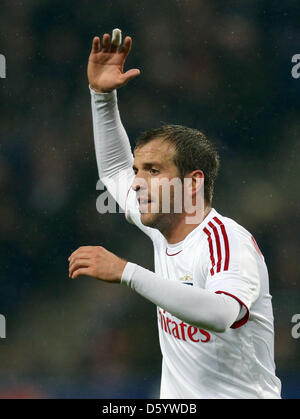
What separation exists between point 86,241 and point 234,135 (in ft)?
5.49

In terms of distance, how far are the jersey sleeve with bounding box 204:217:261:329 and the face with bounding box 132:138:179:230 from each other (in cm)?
26

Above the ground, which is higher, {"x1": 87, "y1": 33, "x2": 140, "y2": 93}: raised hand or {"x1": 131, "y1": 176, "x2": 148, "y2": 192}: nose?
{"x1": 87, "y1": 33, "x2": 140, "y2": 93}: raised hand

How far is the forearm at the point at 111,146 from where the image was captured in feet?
9.54

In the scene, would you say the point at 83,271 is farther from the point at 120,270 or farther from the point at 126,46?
the point at 126,46

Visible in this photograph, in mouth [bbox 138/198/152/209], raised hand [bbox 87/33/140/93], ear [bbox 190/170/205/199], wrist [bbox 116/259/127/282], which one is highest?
raised hand [bbox 87/33/140/93]

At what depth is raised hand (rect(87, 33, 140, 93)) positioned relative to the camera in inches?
109

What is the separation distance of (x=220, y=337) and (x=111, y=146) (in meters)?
1.10

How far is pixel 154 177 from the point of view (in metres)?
2.50

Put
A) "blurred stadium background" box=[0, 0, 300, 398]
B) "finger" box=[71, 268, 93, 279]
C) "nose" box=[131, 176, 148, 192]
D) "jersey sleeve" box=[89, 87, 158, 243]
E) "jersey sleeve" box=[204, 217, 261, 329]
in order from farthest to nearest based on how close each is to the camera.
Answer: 1. "blurred stadium background" box=[0, 0, 300, 398]
2. "jersey sleeve" box=[89, 87, 158, 243]
3. "nose" box=[131, 176, 148, 192]
4. "jersey sleeve" box=[204, 217, 261, 329]
5. "finger" box=[71, 268, 93, 279]

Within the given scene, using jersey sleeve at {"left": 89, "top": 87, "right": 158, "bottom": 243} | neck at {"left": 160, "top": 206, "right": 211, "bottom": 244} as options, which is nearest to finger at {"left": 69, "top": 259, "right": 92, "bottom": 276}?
neck at {"left": 160, "top": 206, "right": 211, "bottom": 244}

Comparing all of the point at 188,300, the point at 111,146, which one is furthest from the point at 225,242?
the point at 111,146

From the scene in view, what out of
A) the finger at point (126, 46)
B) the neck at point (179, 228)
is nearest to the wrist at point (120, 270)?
the neck at point (179, 228)

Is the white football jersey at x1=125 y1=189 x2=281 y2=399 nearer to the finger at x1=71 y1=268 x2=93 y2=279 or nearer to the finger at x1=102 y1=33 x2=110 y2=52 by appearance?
the finger at x1=71 y1=268 x2=93 y2=279

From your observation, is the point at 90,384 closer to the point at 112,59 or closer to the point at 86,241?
the point at 86,241
